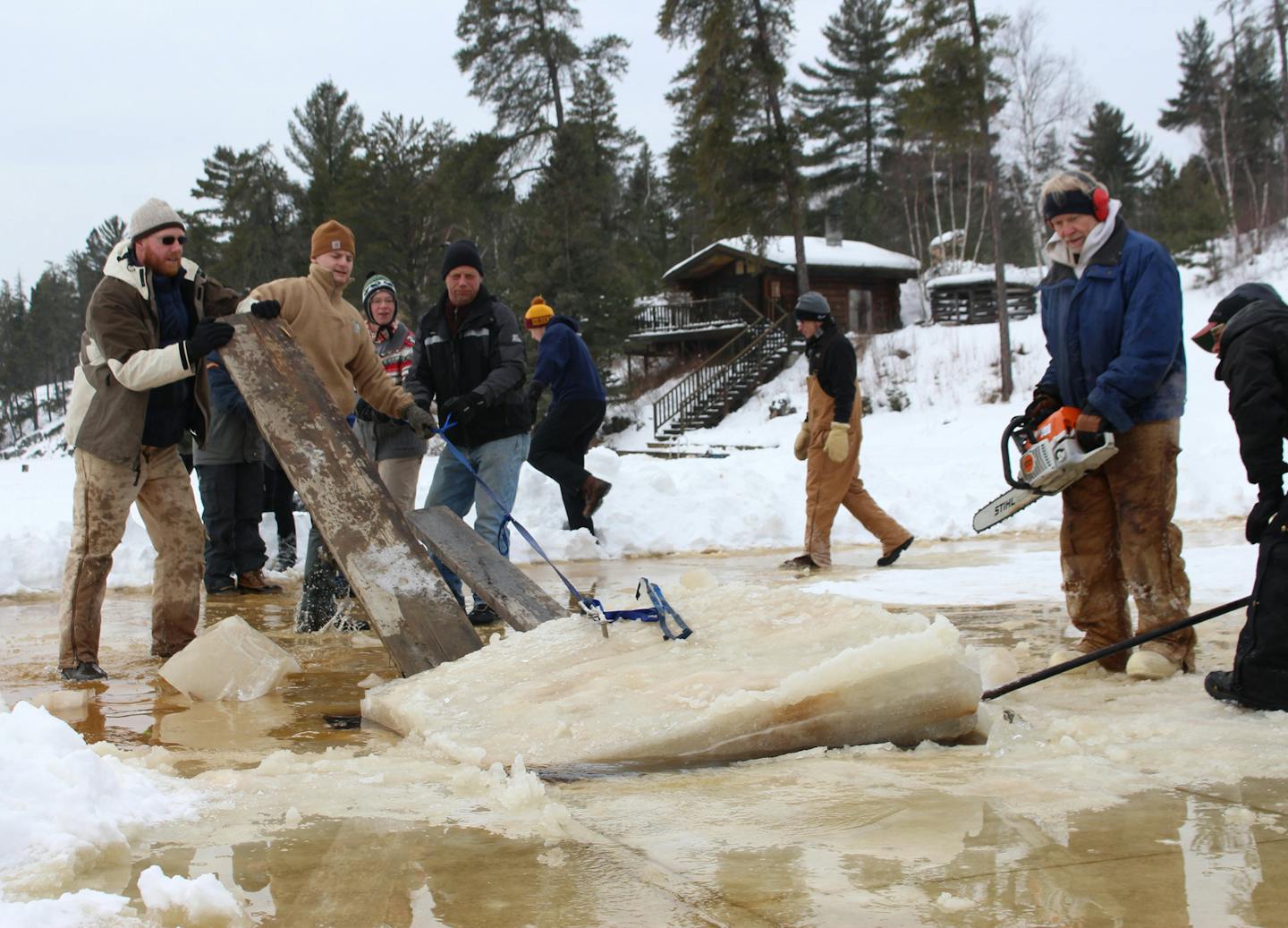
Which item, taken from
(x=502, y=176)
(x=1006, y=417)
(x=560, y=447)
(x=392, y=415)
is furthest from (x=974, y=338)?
(x=392, y=415)

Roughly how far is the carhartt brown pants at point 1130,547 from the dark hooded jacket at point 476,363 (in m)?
3.07

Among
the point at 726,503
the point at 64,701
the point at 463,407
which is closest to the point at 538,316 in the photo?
the point at 726,503

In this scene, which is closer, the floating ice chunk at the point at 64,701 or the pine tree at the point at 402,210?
the floating ice chunk at the point at 64,701

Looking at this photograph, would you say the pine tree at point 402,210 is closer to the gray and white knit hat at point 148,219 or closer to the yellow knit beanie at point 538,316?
the yellow knit beanie at point 538,316

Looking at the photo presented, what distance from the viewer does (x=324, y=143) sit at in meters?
37.8

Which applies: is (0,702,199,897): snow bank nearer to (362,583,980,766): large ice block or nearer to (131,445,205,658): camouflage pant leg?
(362,583,980,766): large ice block

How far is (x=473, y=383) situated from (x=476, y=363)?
119 mm

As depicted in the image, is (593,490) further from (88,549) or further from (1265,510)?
(1265,510)

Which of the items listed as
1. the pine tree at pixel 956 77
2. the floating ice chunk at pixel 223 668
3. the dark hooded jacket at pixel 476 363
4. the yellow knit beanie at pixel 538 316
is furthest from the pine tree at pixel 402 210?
the floating ice chunk at pixel 223 668

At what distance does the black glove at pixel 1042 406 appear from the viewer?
4.48 meters

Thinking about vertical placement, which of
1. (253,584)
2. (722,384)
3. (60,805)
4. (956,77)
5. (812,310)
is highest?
(956,77)

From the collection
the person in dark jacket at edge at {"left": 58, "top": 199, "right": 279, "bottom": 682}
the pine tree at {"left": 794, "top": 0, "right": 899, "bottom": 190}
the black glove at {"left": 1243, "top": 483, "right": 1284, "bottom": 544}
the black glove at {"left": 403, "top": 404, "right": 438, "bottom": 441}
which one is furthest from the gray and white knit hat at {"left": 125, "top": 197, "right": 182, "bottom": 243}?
the pine tree at {"left": 794, "top": 0, "right": 899, "bottom": 190}

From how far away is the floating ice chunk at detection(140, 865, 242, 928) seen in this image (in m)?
1.80

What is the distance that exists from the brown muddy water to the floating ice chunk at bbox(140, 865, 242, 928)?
2.4 inches
